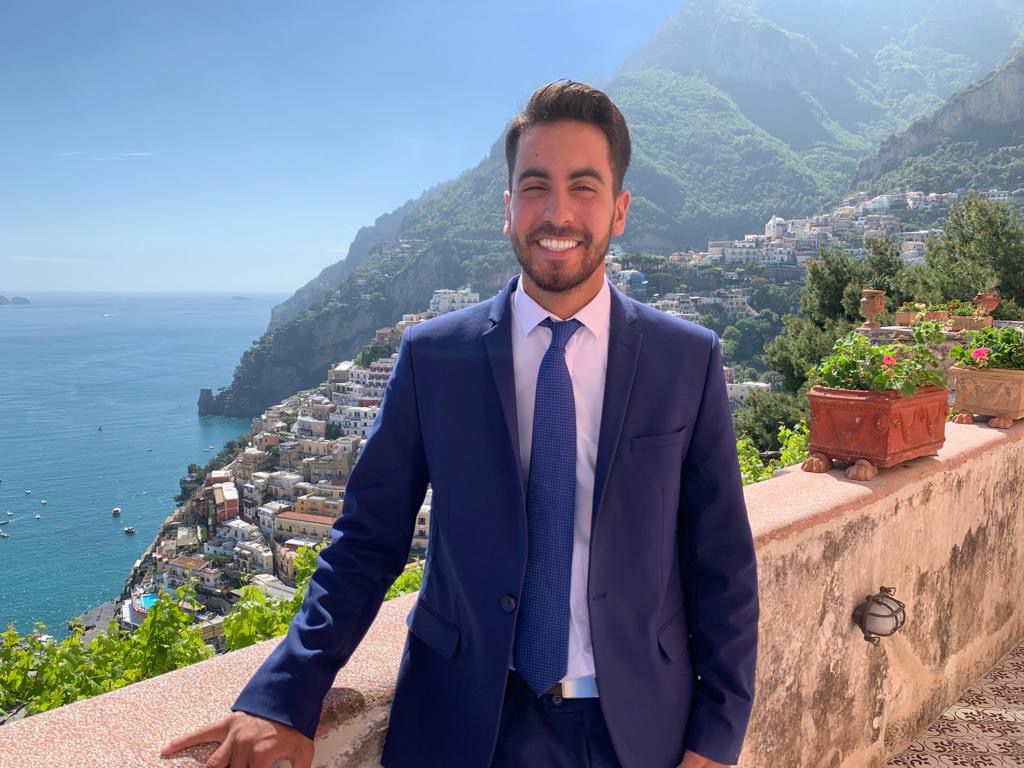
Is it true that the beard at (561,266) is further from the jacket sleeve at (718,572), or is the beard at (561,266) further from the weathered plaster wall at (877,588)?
the weathered plaster wall at (877,588)

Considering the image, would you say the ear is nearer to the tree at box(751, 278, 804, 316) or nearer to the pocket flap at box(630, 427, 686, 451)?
the pocket flap at box(630, 427, 686, 451)

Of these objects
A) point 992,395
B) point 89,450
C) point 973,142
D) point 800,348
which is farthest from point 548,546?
point 973,142

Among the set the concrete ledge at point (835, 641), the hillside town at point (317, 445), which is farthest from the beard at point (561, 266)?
the hillside town at point (317, 445)

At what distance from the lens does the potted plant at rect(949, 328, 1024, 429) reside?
2539mm

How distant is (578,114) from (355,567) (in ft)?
1.89

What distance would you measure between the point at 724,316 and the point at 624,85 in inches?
2530

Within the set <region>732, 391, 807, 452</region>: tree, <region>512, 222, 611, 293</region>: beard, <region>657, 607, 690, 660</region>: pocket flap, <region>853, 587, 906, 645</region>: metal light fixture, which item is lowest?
<region>732, 391, 807, 452</region>: tree

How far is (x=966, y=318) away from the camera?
255 inches

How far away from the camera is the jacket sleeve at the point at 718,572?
90 centimetres

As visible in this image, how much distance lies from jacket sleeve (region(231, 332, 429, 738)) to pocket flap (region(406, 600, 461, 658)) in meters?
0.06

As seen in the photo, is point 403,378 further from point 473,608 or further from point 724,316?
point 724,316

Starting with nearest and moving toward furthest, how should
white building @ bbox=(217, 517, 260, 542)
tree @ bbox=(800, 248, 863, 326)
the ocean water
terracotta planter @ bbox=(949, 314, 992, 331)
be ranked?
terracotta planter @ bbox=(949, 314, 992, 331) < tree @ bbox=(800, 248, 863, 326) < white building @ bbox=(217, 517, 260, 542) < the ocean water

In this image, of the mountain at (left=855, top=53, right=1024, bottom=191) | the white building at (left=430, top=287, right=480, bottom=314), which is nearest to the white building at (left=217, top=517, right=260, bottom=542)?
the white building at (left=430, top=287, right=480, bottom=314)

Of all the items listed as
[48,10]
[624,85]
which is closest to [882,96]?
[624,85]
